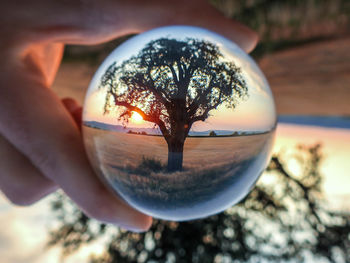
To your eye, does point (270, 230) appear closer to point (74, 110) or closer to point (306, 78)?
point (306, 78)

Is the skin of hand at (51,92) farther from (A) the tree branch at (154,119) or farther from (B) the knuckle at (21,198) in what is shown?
(A) the tree branch at (154,119)

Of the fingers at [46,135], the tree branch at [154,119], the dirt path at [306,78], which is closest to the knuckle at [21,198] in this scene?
the fingers at [46,135]

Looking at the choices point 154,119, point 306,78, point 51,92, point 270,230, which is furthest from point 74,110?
point 270,230

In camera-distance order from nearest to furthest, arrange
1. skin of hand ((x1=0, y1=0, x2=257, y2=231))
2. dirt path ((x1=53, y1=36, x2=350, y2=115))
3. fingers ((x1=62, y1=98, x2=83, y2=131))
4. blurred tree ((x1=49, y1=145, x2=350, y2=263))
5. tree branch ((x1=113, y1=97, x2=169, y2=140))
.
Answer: tree branch ((x1=113, y1=97, x2=169, y2=140)) → skin of hand ((x1=0, y1=0, x2=257, y2=231)) → fingers ((x1=62, y1=98, x2=83, y2=131)) → dirt path ((x1=53, y1=36, x2=350, y2=115)) → blurred tree ((x1=49, y1=145, x2=350, y2=263))

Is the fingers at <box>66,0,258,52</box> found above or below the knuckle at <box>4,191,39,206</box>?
above

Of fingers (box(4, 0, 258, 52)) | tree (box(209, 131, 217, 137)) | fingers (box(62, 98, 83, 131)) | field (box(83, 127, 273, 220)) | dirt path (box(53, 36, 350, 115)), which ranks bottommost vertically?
dirt path (box(53, 36, 350, 115))

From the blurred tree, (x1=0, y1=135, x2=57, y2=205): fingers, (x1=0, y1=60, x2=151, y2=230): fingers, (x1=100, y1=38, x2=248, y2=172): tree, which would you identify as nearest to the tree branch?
(x1=100, y1=38, x2=248, y2=172): tree

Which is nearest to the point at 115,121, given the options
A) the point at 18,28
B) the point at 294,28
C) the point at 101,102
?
the point at 101,102

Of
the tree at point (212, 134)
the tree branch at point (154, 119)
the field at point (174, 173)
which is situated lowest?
the field at point (174, 173)

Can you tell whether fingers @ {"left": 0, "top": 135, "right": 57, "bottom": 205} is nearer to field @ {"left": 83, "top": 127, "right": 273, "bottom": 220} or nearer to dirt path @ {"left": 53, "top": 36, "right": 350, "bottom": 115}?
field @ {"left": 83, "top": 127, "right": 273, "bottom": 220}
